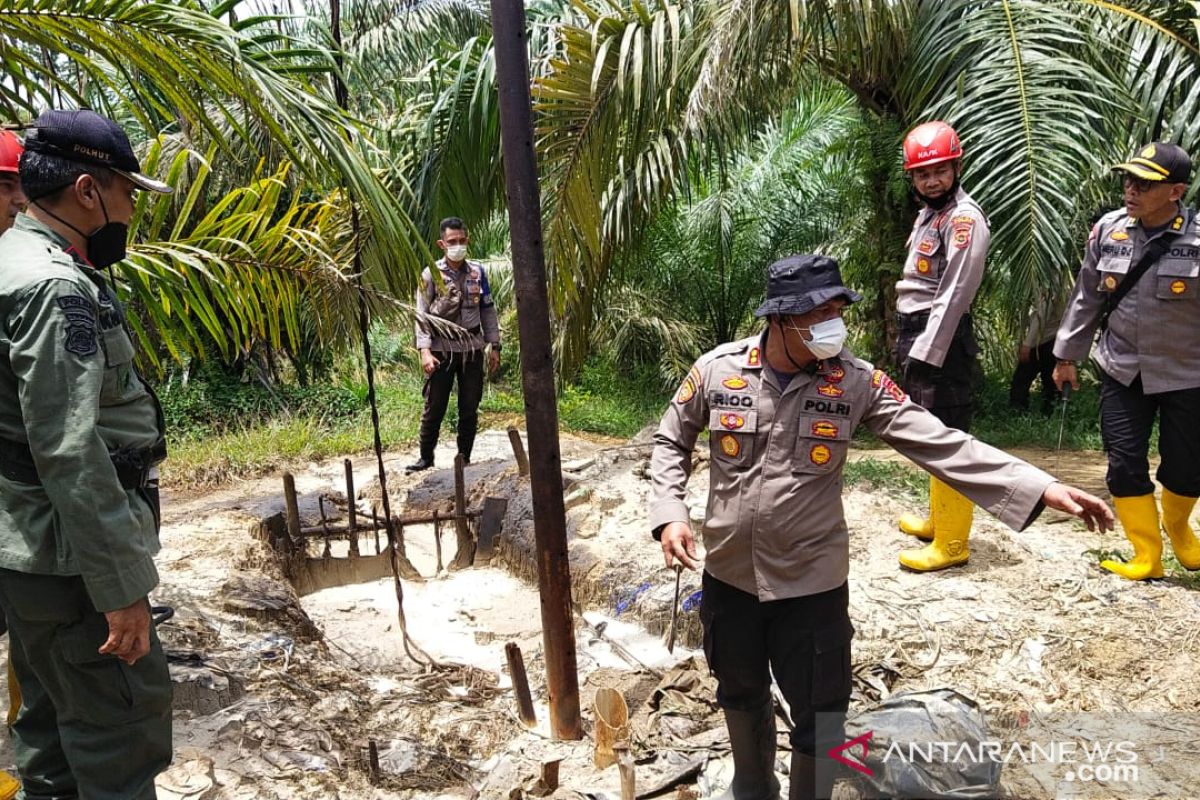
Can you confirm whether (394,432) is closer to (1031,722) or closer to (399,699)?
(399,699)

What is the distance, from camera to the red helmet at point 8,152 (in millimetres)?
2795

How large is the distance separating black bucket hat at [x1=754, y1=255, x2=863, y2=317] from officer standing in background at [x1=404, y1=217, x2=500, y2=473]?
4.10 m

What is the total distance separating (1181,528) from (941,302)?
146 cm

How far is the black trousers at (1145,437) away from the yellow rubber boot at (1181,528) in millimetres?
76

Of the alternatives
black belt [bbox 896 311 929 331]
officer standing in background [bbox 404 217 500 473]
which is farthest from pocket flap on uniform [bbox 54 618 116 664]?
officer standing in background [bbox 404 217 500 473]

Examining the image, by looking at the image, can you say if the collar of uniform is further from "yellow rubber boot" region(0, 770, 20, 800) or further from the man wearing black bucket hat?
"yellow rubber boot" region(0, 770, 20, 800)

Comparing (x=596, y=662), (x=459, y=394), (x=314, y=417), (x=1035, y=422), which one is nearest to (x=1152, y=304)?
(x=596, y=662)

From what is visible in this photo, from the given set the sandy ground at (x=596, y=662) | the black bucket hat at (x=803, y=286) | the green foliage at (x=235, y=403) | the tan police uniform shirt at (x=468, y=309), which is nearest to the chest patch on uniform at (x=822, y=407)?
the black bucket hat at (x=803, y=286)

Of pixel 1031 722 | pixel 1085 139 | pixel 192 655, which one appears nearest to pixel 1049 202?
pixel 1085 139

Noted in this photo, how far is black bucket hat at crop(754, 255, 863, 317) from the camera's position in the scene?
7.96 feet

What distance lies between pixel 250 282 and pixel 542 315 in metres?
1.45

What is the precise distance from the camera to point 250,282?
3.92 metres

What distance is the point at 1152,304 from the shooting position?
388 centimetres

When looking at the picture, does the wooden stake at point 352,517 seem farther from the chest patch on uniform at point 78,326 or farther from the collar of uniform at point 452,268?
the chest patch on uniform at point 78,326
